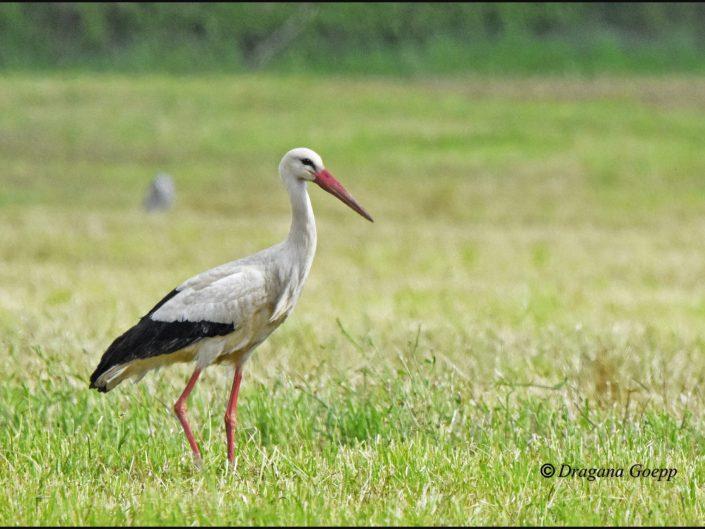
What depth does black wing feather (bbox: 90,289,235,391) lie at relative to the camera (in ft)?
18.6

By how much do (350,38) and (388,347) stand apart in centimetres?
6577

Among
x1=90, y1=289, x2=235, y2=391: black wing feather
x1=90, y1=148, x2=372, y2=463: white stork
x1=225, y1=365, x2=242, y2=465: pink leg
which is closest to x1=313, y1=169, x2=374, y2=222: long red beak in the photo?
x1=90, y1=148, x2=372, y2=463: white stork

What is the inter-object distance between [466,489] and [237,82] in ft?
184

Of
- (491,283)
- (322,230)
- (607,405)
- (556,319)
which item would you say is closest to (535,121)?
(322,230)

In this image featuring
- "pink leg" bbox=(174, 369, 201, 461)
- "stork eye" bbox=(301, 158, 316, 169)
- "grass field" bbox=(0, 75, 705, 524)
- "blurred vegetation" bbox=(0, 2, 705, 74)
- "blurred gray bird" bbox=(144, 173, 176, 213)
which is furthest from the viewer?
"blurred vegetation" bbox=(0, 2, 705, 74)

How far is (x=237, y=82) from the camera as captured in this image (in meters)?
60.1

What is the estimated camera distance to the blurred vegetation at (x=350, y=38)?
69.1 m

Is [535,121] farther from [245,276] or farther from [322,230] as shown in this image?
[245,276]

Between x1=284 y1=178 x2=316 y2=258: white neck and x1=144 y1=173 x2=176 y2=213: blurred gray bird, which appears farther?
x1=144 y1=173 x2=176 y2=213: blurred gray bird

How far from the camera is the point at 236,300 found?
564 centimetres

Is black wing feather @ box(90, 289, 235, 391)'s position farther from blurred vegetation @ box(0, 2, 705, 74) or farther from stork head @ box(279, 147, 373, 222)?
blurred vegetation @ box(0, 2, 705, 74)

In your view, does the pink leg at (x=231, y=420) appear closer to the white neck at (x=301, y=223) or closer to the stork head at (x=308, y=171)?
the white neck at (x=301, y=223)

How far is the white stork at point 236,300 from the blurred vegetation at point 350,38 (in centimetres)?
6305

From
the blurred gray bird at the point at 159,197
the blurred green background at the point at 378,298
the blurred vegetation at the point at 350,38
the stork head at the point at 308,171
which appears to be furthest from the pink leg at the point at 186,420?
the blurred vegetation at the point at 350,38
